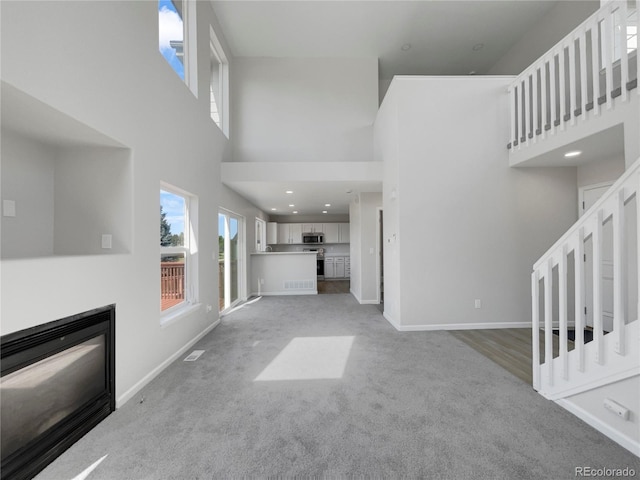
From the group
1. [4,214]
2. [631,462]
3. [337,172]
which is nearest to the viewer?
[631,462]

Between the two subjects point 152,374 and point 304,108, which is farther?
point 304,108

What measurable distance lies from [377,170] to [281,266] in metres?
3.32

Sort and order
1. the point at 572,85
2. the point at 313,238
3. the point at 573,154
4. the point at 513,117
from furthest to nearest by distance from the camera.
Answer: the point at 313,238, the point at 513,117, the point at 573,154, the point at 572,85

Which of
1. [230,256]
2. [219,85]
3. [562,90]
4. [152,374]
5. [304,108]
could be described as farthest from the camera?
[304,108]

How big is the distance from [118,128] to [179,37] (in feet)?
6.54

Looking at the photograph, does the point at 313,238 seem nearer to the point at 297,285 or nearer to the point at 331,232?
the point at 331,232

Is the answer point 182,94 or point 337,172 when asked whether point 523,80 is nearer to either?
point 337,172

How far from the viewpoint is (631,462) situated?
1423mm

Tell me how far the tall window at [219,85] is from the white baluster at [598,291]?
4817 millimetres

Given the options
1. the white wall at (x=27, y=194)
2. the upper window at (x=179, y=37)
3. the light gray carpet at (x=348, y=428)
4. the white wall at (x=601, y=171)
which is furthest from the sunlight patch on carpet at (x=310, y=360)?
the white wall at (x=601, y=171)

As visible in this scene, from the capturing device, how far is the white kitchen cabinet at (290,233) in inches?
375

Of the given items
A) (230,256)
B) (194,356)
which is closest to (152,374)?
(194,356)

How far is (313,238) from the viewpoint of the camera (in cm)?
943

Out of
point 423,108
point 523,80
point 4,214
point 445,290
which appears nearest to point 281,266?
point 445,290
